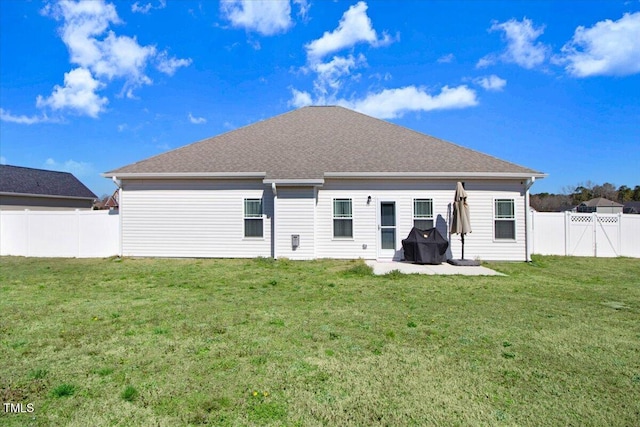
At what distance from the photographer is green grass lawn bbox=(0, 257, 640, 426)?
109 inches

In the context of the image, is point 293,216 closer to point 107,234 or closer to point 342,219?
point 342,219

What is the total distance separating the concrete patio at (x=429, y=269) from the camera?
31.3 ft

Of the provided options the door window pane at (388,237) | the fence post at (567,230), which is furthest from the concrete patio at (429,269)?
the fence post at (567,230)

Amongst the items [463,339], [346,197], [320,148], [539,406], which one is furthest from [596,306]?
[320,148]

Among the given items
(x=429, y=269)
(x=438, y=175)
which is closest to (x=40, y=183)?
(x=438, y=175)

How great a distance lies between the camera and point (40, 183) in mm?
24375

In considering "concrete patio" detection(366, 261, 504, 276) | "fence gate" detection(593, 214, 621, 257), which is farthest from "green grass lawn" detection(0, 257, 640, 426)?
"fence gate" detection(593, 214, 621, 257)

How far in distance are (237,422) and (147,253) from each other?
1114 centimetres

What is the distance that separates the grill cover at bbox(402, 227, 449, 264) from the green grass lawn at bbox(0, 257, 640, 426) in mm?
3245

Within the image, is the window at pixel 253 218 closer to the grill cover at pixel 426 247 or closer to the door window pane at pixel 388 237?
the door window pane at pixel 388 237

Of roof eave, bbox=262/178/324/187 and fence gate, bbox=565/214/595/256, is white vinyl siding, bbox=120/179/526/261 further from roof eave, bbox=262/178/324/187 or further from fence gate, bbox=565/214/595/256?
fence gate, bbox=565/214/595/256

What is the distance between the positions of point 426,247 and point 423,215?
1322mm

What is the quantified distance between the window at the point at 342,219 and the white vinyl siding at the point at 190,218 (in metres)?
2.31

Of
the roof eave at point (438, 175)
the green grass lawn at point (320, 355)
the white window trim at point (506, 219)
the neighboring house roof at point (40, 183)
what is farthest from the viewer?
the neighboring house roof at point (40, 183)
